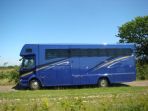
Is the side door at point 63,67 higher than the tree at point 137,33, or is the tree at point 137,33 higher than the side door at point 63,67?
the tree at point 137,33

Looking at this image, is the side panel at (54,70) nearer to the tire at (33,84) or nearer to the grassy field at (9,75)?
the tire at (33,84)

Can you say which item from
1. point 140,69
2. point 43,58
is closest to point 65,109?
point 43,58

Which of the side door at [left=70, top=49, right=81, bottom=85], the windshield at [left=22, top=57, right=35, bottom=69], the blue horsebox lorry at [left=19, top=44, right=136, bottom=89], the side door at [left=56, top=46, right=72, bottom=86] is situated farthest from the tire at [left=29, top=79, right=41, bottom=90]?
the side door at [left=70, top=49, right=81, bottom=85]

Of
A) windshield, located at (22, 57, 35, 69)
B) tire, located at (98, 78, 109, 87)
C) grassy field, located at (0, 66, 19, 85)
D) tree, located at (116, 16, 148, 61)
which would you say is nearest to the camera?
windshield, located at (22, 57, 35, 69)

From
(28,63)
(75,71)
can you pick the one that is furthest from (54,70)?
(28,63)

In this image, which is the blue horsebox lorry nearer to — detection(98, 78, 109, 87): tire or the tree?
detection(98, 78, 109, 87): tire

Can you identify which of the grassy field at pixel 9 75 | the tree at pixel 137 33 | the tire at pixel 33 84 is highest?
the tree at pixel 137 33

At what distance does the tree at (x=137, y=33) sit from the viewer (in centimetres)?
5397

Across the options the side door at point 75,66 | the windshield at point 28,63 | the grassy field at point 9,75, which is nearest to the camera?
the windshield at point 28,63

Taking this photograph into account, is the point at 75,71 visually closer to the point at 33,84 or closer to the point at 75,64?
Result: the point at 75,64

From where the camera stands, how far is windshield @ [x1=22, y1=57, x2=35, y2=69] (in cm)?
2220

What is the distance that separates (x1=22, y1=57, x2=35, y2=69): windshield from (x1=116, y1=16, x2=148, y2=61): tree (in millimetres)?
34584

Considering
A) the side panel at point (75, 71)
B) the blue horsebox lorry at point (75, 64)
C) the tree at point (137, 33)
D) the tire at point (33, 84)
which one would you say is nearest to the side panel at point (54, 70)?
the blue horsebox lorry at point (75, 64)

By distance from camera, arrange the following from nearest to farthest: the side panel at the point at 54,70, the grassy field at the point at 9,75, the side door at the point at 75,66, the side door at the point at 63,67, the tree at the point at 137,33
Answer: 1. the side panel at the point at 54,70
2. the side door at the point at 63,67
3. the side door at the point at 75,66
4. the grassy field at the point at 9,75
5. the tree at the point at 137,33
